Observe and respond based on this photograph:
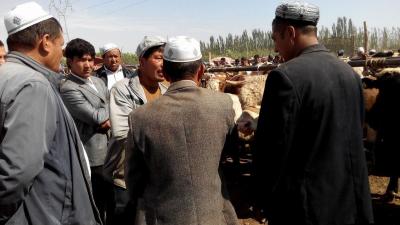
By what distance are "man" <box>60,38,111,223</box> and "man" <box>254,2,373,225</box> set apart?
1788 mm

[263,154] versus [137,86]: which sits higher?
[137,86]

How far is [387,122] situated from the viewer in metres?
4.58

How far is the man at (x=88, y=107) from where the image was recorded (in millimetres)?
3354

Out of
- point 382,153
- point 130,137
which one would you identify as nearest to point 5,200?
point 130,137

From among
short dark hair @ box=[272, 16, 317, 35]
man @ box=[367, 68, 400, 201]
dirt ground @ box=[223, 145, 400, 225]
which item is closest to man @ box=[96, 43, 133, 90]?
dirt ground @ box=[223, 145, 400, 225]

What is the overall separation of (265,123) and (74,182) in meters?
1.01

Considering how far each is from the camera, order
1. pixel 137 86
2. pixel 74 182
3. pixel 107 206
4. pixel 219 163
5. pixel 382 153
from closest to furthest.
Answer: pixel 74 182 < pixel 219 163 < pixel 137 86 < pixel 107 206 < pixel 382 153

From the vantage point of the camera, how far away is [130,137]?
2.07m

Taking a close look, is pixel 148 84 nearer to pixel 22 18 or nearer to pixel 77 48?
pixel 77 48

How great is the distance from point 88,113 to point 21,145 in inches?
66.1

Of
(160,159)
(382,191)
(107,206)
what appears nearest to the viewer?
(160,159)

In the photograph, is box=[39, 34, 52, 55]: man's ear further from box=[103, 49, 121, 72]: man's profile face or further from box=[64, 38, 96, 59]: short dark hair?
box=[103, 49, 121, 72]: man's profile face

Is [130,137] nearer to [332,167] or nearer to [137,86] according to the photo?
[137,86]

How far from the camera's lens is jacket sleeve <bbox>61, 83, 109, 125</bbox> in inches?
130
